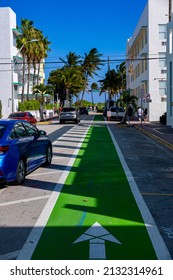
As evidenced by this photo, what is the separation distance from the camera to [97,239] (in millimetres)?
5625

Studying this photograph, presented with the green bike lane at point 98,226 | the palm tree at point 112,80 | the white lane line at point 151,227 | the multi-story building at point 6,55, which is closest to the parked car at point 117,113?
the multi-story building at point 6,55

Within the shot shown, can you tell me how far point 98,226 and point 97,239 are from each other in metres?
0.61

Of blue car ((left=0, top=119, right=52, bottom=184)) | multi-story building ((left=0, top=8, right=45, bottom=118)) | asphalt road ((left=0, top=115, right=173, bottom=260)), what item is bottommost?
asphalt road ((left=0, top=115, right=173, bottom=260))

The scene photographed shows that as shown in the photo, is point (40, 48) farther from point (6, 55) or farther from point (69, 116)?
point (69, 116)

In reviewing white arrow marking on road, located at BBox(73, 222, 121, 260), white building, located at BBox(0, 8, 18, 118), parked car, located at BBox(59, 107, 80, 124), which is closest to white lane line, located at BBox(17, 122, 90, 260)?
white arrow marking on road, located at BBox(73, 222, 121, 260)

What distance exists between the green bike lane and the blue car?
1026 millimetres

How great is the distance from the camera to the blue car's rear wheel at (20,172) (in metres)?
9.15

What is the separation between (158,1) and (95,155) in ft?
113

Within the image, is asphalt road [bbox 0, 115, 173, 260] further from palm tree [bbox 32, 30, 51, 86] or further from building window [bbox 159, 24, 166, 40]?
palm tree [bbox 32, 30, 51, 86]

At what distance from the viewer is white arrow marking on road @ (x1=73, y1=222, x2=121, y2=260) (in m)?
5.03

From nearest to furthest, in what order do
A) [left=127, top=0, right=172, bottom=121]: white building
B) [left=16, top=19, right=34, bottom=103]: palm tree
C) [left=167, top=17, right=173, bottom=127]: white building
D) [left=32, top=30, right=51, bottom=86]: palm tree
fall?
[left=167, top=17, right=173, bottom=127]: white building
[left=127, top=0, right=172, bottom=121]: white building
[left=16, top=19, right=34, bottom=103]: palm tree
[left=32, top=30, right=51, bottom=86]: palm tree

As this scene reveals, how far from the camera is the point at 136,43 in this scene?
199 ft

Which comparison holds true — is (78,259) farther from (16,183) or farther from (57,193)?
(16,183)
